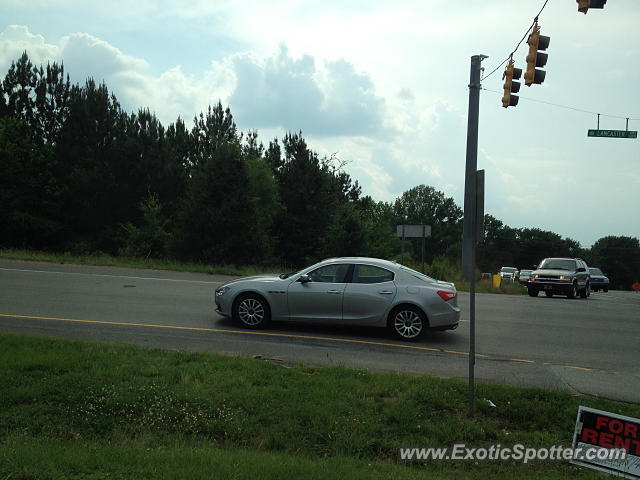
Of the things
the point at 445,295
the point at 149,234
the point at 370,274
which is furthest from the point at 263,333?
the point at 149,234

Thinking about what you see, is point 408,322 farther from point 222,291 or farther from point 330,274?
point 222,291

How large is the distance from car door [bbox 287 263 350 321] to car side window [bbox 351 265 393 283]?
209 millimetres

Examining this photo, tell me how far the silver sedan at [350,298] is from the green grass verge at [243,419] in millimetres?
3464

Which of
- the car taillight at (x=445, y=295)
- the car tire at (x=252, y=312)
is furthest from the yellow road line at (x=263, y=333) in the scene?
the car taillight at (x=445, y=295)

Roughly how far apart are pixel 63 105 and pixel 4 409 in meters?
59.0

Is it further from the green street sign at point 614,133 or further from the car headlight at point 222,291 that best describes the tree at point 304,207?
the car headlight at point 222,291

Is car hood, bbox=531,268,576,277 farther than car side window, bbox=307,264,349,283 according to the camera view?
Yes

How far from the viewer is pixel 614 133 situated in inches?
746

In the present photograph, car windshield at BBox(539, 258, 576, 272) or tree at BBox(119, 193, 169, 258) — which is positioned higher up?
tree at BBox(119, 193, 169, 258)

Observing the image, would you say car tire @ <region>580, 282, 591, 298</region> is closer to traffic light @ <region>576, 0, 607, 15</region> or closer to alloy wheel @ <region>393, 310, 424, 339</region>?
alloy wheel @ <region>393, 310, 424, 339</region>

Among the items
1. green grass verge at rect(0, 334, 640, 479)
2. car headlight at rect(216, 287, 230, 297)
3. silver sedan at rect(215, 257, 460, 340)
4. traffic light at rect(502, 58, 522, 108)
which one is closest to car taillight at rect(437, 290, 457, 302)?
silver sedan at rect(215, 257, 460, 340)

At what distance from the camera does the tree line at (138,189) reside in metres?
47.5

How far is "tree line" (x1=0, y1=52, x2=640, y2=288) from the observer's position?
1870 inches

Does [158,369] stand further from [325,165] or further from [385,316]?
[325,165]
